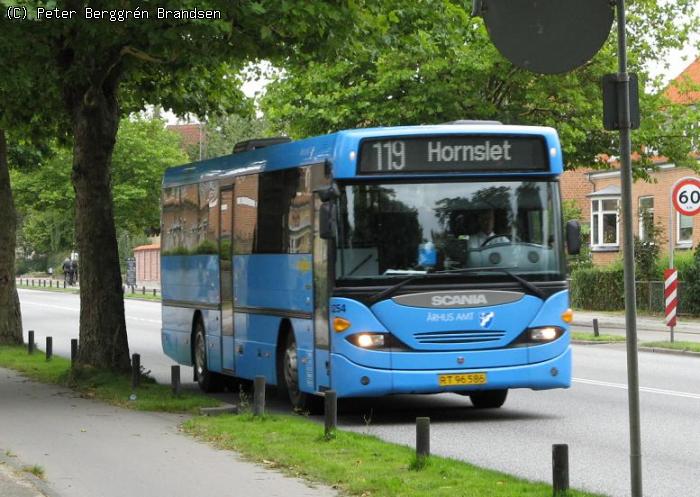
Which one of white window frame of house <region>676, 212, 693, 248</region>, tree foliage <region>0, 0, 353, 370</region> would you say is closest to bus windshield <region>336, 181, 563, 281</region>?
tree foliage <region>0, 0, 353, 370</region>

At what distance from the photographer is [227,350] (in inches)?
704

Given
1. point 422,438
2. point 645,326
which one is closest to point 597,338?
point 645,326

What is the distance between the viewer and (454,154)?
1460 centimetres

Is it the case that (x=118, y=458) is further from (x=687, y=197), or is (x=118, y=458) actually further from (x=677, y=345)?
(x=687, y=197)

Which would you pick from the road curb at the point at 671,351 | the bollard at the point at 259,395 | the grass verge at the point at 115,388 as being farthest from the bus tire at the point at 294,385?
the road curb at the point at 671,351

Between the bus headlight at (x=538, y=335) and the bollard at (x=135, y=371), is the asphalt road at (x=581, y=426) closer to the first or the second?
the bus headlight at (x=538, y=335)

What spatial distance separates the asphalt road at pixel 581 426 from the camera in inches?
432

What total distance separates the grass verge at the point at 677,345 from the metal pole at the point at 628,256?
59.6 feet

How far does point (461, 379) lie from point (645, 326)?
20.7m

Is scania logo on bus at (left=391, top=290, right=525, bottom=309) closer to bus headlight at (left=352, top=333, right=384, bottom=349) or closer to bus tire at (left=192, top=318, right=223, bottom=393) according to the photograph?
bus headlight at (left=352, top=333, right=384, bottom=349)

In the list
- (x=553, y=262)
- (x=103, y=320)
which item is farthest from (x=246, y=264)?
(x=553, y=262)

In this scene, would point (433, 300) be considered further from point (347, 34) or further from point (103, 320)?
point (103, 320)

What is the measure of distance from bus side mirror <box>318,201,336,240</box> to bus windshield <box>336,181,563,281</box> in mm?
312

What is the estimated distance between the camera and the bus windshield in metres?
14.3
